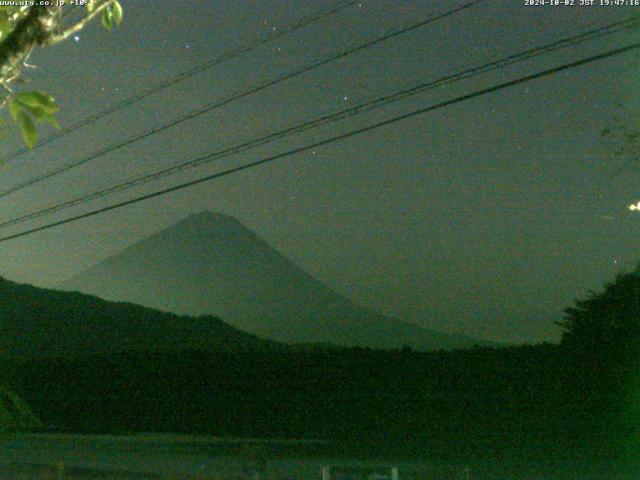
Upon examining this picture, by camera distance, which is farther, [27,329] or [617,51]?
[27,329]

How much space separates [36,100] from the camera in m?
3.90

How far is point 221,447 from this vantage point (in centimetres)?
2606

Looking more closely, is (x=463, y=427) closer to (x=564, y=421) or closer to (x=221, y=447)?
(x=564, y=421)

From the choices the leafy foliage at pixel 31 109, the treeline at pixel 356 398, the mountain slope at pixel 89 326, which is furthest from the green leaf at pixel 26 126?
the mountain slope at pixel 89 326

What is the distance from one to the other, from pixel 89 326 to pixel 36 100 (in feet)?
253

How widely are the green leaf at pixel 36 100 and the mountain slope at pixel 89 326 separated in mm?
65288

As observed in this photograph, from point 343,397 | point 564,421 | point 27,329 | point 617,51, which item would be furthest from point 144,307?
point 617,51

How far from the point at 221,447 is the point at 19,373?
17344 mm

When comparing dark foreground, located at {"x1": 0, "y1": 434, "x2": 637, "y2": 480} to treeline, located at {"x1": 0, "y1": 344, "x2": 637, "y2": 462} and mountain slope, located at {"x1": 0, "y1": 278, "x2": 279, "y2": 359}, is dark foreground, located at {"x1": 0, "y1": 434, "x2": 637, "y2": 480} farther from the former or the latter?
mountain slope, located at {"x1": 0, "y1": 278, "x2": 279, "y2": 359}

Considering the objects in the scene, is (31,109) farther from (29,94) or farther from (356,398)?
(356,398)

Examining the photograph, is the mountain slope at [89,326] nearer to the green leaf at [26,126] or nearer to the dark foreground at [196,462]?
the dark foreground at [196,462]

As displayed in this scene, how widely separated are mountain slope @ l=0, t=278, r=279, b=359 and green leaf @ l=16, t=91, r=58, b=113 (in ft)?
214

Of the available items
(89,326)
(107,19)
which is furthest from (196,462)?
(89,326)

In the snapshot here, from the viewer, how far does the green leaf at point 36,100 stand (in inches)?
153
